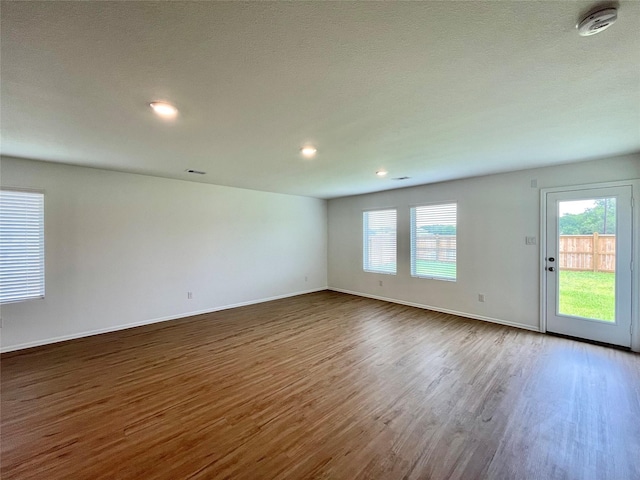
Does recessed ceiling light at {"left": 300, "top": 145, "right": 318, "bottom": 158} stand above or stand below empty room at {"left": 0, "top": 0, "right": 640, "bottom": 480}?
above

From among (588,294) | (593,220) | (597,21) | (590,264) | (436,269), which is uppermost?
(597,21)

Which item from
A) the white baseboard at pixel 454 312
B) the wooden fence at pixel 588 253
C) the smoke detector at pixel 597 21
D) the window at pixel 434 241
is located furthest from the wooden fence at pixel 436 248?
the smoke detector at pixel 597 21

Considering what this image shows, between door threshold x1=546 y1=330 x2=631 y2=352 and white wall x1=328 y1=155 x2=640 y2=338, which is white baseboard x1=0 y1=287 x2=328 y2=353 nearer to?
white wall x1=328 y1=155 x2=640 y2=338

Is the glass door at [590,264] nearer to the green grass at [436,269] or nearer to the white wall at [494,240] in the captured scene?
the white wall at [494,240]

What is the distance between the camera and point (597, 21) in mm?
1254

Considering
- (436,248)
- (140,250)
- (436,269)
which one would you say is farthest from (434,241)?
(140,250)

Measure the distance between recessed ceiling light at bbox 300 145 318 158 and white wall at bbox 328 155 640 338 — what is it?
118 inches

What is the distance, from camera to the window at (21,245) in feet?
11.1

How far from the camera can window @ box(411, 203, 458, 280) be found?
4.98m

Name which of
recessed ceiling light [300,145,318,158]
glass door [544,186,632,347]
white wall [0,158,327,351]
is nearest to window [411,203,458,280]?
glass door [544,186,632,347]

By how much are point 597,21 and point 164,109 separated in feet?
8.88

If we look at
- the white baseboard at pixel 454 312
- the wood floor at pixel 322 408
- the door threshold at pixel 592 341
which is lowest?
the wood floor at pixel 322 408

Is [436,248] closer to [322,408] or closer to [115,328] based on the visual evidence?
[322,408]

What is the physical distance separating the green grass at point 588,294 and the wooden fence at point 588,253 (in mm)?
95
